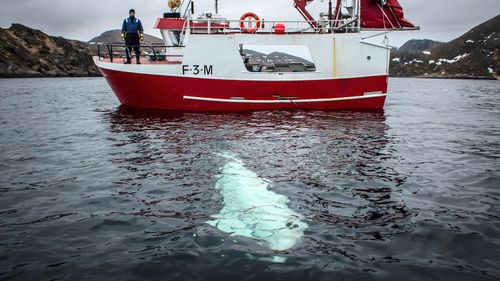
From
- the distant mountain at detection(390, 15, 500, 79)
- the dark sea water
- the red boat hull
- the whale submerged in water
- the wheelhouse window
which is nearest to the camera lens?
the dark sea water

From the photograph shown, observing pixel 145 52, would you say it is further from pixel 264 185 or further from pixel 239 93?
pixel 264 185

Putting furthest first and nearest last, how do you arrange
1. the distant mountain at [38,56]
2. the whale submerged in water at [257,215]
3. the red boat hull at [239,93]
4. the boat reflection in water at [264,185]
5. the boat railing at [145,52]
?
the distant mountain at [38,56], the red boat hull at [239,93], the boat railing at [145,52], the whale submerged in water at [257,215], the boat reflection in water at [264,185]

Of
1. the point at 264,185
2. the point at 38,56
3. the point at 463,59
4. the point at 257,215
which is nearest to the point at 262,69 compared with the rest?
the point at 264,185

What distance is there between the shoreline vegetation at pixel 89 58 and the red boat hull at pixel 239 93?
1082cm

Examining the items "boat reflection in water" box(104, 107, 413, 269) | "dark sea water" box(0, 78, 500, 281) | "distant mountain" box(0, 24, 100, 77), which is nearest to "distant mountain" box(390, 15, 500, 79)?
"distant mountain" box(0, 24, 100, 77)

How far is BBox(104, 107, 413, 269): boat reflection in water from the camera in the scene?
15.9 ft

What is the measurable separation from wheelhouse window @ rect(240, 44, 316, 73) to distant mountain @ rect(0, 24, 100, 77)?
A: 199ft

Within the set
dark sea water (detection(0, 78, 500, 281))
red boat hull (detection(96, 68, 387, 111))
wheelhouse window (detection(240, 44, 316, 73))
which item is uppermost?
wheelhouse window (detection(240, 44, 316, 73))

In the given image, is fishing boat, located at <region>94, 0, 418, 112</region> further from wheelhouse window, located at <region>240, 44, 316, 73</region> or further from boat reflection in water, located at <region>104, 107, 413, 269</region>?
boat reflection in water, located at <region>104, 107, 413, 269</region>

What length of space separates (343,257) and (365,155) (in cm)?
558

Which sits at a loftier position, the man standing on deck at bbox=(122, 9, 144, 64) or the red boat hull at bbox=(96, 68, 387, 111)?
the man standing on deck at bbox=(122, 9, 144, 64)

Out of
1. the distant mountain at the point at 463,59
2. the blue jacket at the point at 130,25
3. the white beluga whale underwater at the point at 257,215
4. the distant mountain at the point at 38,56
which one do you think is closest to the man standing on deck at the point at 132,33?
the blue jacket at the point at 130,25

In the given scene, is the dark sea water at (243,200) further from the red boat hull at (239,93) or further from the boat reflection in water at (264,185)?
the red boat hull at (239,93)

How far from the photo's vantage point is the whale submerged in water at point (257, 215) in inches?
195
